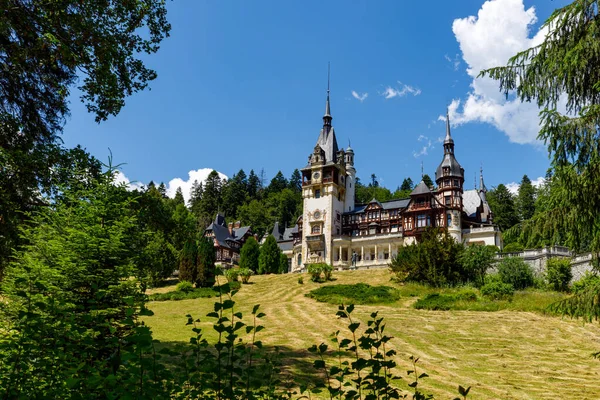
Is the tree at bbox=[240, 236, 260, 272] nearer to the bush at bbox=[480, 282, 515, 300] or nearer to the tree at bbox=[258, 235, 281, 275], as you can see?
A: the tree at bbox=[258, 235, 281, 275]

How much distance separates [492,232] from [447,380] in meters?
41.2

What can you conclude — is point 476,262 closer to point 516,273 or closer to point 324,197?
point 516,273

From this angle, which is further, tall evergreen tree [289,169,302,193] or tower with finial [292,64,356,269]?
tall evergreen tree [289,169,302,193]

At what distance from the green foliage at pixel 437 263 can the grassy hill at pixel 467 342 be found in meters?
3.69

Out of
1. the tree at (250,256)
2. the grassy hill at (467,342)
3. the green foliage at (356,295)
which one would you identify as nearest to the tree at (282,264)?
the tree at (250,256)

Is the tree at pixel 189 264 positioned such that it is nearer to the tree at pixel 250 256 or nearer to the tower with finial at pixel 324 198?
the tree at pixel 250 256

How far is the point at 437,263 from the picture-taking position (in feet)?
95.7

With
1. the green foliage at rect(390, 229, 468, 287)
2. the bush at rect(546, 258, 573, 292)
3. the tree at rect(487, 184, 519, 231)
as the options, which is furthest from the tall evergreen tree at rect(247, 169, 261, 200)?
the bush at rect(546, 258, 573, 292)

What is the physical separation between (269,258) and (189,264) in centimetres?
1573

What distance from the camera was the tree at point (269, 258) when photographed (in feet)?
163

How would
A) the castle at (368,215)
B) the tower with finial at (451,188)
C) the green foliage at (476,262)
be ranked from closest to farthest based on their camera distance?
the green foliage at (476,262), the tower with finial at (451,188), the castle at (368,215)

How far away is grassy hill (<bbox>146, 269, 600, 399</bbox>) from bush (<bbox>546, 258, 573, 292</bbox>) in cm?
971

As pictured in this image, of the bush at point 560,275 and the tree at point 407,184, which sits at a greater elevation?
the tree at point 407,184

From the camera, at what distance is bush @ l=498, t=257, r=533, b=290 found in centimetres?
2883
